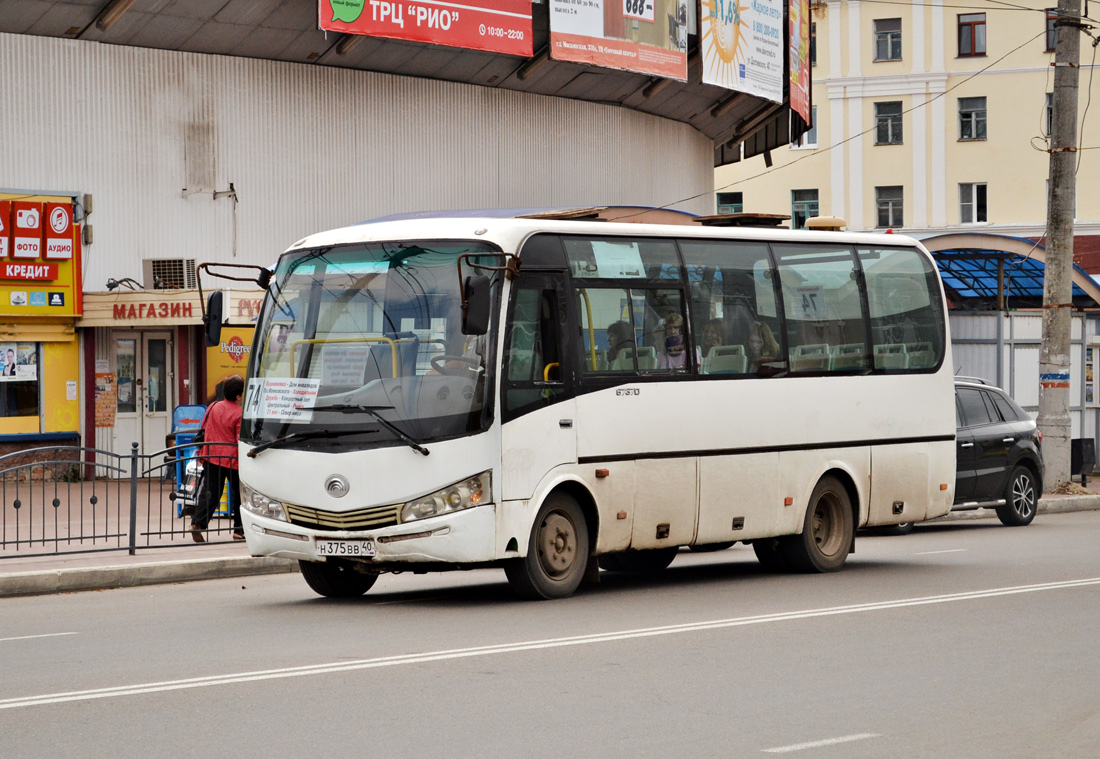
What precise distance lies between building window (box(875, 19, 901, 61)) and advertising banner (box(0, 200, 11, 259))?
3858cm

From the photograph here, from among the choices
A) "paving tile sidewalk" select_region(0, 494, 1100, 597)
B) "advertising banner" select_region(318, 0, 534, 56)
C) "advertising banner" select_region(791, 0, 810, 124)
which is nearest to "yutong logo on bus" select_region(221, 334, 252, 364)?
"advertising banner" select_region(318, 0, 534, 56)

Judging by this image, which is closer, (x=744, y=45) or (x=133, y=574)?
(x=133, y=574)

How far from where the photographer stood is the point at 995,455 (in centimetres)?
1961

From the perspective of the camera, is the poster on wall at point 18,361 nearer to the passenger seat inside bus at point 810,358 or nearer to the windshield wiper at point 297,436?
the windshield wiper at point 297,436

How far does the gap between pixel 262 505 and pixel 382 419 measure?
130 centimetres

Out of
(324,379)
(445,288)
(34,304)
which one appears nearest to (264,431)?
(324,379)

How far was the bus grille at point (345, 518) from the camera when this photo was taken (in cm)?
1065

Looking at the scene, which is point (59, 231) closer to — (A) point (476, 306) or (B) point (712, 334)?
(B) point (712, 334)

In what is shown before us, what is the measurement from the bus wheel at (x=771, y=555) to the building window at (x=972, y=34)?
43812 millimetres

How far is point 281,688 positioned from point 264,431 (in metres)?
3.86

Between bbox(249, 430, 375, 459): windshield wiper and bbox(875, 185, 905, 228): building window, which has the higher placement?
bbox(875, 185, 905, 228): building window

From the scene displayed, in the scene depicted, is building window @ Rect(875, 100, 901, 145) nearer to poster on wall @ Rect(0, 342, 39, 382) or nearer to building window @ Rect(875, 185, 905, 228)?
building window @ Rect(875, 185, 905, 228)

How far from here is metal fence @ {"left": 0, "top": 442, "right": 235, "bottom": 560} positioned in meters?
13.8

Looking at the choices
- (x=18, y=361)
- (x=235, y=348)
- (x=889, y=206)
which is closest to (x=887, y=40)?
(x=889, y=206)
